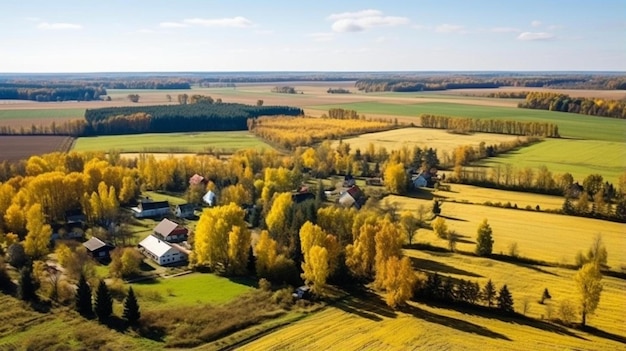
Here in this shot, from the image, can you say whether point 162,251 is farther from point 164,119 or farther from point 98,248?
point 164,119

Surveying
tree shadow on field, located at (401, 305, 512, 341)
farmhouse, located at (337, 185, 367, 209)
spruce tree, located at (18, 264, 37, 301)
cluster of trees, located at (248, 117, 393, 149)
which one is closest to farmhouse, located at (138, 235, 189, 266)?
spruce tree, located at (18, 264, 37, 301)

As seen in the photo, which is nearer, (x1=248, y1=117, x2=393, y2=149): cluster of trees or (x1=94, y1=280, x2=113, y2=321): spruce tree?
(x1=94, y1=280, x2=113, y2=321): spruce tree

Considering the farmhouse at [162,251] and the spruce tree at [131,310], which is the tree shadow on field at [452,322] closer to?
the spruce tree at [131,310]

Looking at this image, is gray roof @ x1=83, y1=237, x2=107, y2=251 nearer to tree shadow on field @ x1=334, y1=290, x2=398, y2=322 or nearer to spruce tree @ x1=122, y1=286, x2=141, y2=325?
spruce tree @ x1=122, y1=286, x2=141, y2=325

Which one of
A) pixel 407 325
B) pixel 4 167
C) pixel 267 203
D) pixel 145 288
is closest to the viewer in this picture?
pixel 407 325

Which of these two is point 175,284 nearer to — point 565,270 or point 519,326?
point 519,326

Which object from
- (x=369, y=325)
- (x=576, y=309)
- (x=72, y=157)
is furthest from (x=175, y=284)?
(x=72, y=157)

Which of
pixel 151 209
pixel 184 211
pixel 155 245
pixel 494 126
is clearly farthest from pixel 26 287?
pixel 494 126

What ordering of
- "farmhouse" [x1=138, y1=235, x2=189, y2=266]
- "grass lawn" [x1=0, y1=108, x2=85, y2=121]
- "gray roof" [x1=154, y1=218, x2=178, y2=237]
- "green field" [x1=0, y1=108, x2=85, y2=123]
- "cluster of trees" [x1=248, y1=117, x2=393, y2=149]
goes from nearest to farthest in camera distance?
"farmhouse" [x1=138, y1=235, x2=189, y2=266] < "gray roof" [x1=154, y1=218, x2=178, y2=237] < "cluster of trees" [x1=248, y1=117, x2=393, y2=149] < "grass lawn" [x1=0, y1=108, x2=85, y2=121] < "green field" [x1=0, y1=108, x2=85, y2=123]
